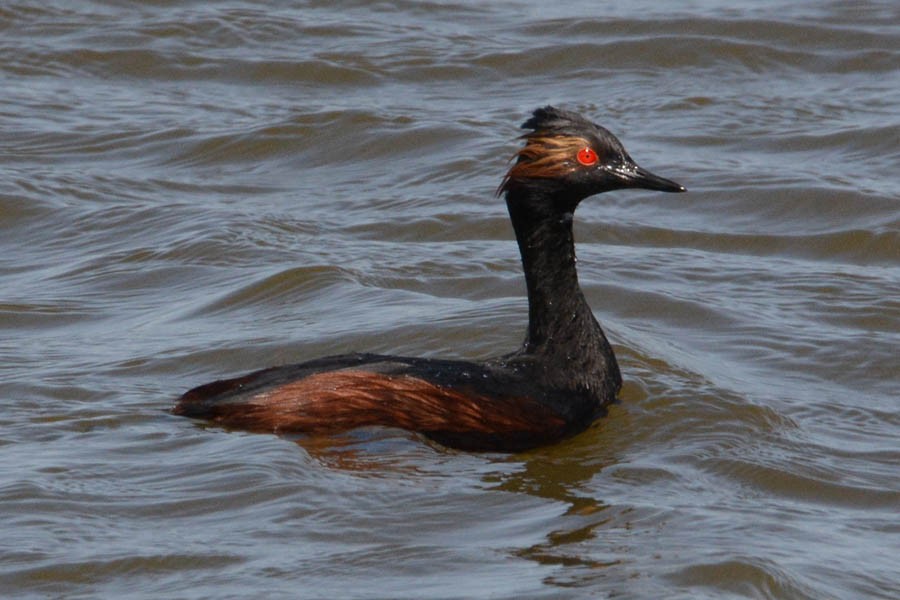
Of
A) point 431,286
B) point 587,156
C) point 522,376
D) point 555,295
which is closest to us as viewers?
point 522,376

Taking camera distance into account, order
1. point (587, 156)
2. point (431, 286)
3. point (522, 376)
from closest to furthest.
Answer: point (522, 376)
point (587, 156)
point (431, 286)

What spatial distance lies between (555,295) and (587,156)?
27.5 inches

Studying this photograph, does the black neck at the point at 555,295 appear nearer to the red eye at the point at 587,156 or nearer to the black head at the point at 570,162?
the black head at the point at 570,162

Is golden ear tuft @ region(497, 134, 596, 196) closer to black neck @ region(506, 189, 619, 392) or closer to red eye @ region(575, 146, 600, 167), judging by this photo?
red eye @ region(575, 146, 600, 167)

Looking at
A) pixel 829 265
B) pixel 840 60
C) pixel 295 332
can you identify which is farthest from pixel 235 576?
pixel 840 60

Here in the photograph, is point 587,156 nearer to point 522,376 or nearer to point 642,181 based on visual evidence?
point 642,181

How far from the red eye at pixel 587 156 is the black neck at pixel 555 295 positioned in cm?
23

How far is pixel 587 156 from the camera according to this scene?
8250mm

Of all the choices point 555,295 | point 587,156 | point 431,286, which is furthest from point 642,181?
point 431,286

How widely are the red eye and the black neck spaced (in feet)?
0.74

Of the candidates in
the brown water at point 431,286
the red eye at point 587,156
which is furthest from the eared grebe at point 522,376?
the brown water at point 431,286

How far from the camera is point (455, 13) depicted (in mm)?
16219

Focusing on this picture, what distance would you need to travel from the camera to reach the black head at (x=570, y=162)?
8.22m

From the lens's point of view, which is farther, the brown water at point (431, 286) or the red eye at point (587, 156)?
the red eye at point (587, 156)
